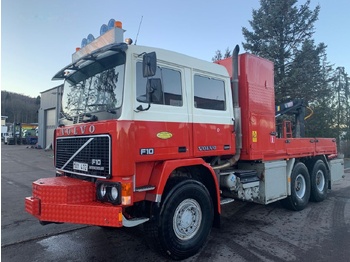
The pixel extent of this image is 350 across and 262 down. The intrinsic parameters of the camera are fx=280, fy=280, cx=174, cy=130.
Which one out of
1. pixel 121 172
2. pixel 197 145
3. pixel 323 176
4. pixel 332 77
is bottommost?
pixel 323 176

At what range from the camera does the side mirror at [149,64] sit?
3.56m

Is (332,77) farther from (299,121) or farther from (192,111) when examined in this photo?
(192,111)

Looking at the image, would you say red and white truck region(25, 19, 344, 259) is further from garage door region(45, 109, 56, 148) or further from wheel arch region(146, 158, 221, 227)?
garage door region(45, 109, 56, 148)

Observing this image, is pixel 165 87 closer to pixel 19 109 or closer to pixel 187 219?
pixel 187 219

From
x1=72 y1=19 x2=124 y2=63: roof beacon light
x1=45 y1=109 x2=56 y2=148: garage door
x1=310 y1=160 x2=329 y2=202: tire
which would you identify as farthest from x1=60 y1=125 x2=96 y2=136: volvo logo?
x1=45 y1=109 x2=56 y2=148: garage door

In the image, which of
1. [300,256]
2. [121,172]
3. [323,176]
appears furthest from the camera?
[323,176]

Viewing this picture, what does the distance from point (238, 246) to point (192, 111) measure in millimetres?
2298

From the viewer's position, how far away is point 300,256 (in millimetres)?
4125

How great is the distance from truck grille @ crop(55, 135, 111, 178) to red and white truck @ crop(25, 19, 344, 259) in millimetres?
14

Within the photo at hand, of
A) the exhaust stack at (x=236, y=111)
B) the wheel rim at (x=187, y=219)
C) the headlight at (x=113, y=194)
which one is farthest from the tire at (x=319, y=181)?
the headlight at (x=113, y=194)

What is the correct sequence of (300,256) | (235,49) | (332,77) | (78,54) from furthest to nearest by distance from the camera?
1. (332,77)
2. (235,49)
3. (78,54)
4. (300,256)

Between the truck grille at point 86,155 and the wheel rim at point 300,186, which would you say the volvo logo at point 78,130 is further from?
the wheel rim at point 300,186

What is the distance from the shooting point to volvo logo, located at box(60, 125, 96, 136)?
3884 millimetres

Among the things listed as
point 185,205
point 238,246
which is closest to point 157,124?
point 185,205
